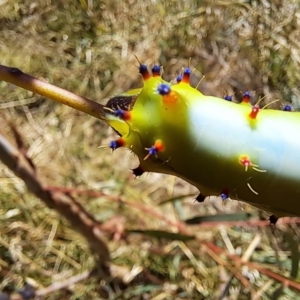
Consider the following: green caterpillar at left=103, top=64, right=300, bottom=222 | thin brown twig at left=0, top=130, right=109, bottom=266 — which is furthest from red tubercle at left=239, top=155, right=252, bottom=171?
thin brown twig at left=0, top=130, right=109, bottom=266

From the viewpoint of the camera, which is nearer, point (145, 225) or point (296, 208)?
point (296, 208)

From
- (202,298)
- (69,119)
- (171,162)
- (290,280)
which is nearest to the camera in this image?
(171,162)

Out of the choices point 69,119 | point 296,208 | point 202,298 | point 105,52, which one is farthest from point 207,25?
point 296,208

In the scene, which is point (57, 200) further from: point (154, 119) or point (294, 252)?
point (154, 119)

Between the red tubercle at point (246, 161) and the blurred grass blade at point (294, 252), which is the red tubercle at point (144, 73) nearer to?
the red tubercle at point (246, 161)

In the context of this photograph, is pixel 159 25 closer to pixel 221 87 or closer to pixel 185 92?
pixel 221 87

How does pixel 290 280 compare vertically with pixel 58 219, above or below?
above
